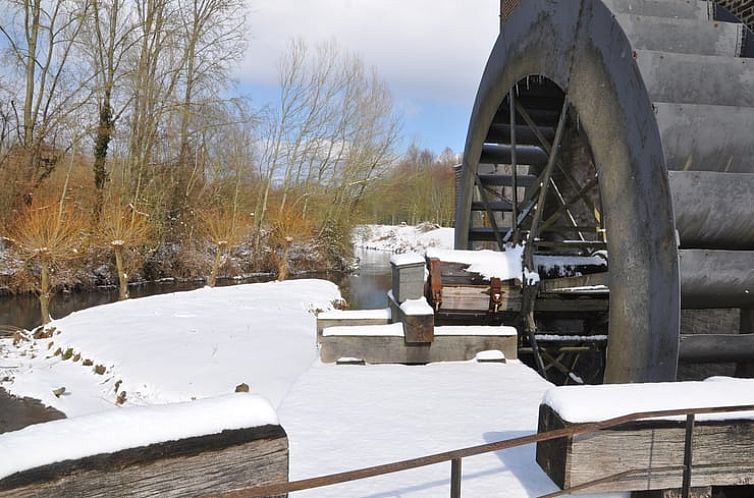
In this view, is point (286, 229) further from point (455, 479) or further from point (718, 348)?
point (455, 479)

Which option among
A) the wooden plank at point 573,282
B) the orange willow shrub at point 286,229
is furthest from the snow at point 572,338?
the orange willow shrub at point 286,229

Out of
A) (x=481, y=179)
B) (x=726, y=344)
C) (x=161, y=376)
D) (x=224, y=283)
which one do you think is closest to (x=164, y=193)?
(x=224, y=283)

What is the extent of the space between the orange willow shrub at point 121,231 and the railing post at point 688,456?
14.6 meters

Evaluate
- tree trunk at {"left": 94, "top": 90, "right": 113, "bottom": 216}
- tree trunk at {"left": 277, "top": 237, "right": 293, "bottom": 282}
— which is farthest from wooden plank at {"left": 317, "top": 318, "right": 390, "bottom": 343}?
tree trunk at {"left": 94, "top": 90, "right": 113, "bottom": 216}

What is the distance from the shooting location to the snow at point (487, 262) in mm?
4527

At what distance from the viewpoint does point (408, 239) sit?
42.2m

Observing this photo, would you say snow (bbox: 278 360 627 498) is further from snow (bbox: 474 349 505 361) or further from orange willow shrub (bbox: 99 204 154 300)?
orange willow shrub (bbox: 99 204 154 300)

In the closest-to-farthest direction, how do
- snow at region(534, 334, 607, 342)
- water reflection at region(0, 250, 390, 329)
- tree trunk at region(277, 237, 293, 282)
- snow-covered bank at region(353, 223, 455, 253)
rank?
1. snow at region(534, 334, 607, 342)
2. water reflection at region(0, 250, 390, 329)
3. tree trunk at region(277, 237, 293, 282)
4. snow-covered bank at region(353, 223, 455, 253)

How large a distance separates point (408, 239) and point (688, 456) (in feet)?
133

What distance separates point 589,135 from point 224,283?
57.9 feet

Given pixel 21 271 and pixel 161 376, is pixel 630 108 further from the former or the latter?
pixel 21 271

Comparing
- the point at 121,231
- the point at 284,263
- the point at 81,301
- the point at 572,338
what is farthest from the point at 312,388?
the point at 284,263

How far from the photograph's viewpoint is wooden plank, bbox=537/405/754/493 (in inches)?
69.2

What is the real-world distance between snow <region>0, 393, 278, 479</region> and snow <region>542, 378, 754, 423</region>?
100 cm
